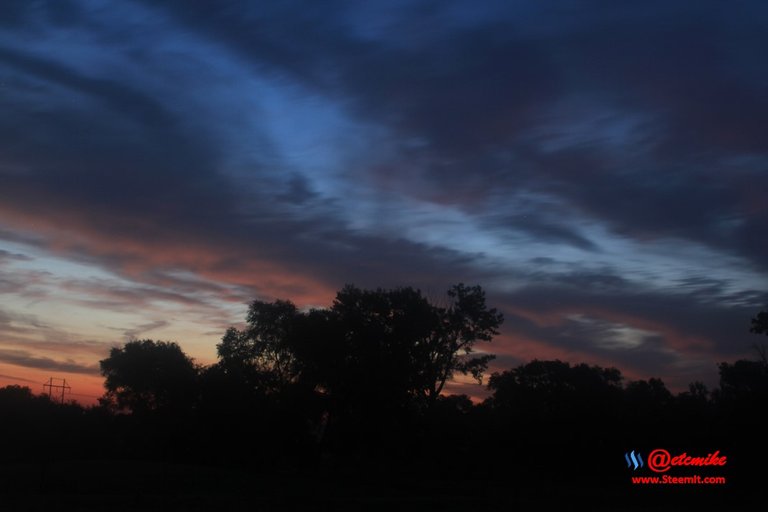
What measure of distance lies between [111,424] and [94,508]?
171 ft

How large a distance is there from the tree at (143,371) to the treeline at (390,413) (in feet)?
21.7

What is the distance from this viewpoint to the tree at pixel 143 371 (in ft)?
251

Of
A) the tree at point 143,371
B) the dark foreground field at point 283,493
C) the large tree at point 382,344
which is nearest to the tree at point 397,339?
the large tree at point 382,344

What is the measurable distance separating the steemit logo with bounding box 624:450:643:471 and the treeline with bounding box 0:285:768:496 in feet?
3.86

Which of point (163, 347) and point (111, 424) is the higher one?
point (163, 347)

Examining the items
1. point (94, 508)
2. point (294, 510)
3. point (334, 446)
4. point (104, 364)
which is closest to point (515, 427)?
point (334, 446)

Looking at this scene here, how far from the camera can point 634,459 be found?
51781 millimetres

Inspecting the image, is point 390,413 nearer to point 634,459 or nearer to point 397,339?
point 397,339

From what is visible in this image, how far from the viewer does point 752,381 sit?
60875mm

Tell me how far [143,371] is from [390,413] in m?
34.9

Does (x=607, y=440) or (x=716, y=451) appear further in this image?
(x=607, y=440)

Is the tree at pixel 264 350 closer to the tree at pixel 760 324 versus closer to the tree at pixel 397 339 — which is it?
A: the tree at pixel 397 339

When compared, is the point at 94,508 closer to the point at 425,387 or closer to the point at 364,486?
the point at 364,486

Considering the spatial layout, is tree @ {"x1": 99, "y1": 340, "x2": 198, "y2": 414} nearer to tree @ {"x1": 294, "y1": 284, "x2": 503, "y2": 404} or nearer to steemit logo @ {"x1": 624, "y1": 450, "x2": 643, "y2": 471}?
tree @ {"x1": 294, "y1": 284, "x2": 503, "y2": 404}
